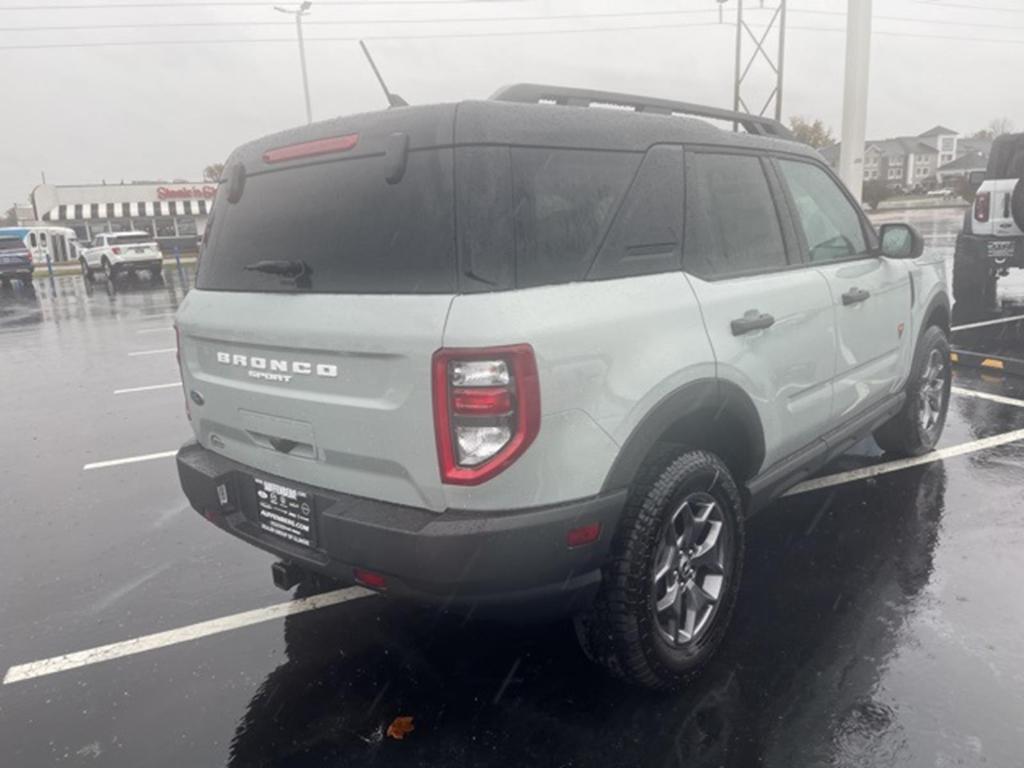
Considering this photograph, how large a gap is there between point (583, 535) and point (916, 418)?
3.39m

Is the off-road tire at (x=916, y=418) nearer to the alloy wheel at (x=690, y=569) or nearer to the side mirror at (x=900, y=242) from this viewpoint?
the side mirror at (x=900, y=242)

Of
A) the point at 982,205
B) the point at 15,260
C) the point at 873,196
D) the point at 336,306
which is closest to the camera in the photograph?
the point at 336,306

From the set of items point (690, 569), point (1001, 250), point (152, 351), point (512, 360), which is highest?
point (512, 360)

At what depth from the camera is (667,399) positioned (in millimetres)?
2527

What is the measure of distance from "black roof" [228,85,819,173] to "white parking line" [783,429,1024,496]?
228 cm

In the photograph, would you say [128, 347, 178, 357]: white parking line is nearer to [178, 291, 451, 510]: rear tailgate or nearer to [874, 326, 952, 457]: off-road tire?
[178, 291, 451, 510]: rear tailgate

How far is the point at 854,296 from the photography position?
366 centimetres

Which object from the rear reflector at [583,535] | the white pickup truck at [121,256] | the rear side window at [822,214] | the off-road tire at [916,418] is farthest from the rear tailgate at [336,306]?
the white pickup truck at [121,256]

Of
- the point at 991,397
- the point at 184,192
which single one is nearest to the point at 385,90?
the point at 991,397

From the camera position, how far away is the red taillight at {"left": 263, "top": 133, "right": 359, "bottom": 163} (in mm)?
2533

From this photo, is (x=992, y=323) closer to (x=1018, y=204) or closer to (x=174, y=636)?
(x=1018, y=204)

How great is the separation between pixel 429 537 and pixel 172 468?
402 centimetres

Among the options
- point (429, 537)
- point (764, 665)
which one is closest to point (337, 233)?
point (429, 537)

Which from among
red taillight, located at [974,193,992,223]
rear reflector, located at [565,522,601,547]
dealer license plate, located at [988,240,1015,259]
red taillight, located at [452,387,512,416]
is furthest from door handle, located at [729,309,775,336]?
red taillight, located at [974,193,992,223]
